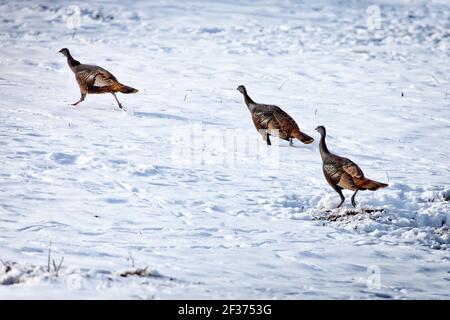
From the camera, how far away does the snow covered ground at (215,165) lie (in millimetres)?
6402

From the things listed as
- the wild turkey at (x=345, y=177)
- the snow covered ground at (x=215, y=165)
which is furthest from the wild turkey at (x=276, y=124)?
the wild turkey at (x=345, y=177)

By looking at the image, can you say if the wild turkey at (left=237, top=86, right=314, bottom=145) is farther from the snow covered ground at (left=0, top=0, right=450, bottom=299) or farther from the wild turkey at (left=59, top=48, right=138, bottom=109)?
the wild turkey at (left=59, top=48, right=138, bottom=109)

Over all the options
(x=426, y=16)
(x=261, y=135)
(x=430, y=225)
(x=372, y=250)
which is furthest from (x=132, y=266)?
(x=426, y=16)

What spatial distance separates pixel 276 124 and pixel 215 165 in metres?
1.16

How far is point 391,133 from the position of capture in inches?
464

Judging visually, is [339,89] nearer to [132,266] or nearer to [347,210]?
[347,210]

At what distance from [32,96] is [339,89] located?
605cm

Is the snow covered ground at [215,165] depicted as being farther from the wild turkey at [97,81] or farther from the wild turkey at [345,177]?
the wild turkey at [97,81]

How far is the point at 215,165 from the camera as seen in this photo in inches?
390

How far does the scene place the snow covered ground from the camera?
6402 millimetres

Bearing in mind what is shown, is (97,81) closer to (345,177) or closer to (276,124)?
(276,124)

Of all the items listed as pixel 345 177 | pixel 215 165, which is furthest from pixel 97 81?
pixel 345 177

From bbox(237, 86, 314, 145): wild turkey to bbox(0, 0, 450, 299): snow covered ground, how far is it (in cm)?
28

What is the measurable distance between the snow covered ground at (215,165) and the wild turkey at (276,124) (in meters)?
0.28
